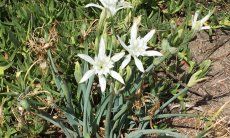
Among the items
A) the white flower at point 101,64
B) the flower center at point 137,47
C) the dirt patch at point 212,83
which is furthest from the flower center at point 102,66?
the dirt patch at point 212,83

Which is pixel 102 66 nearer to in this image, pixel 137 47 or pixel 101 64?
pixel 101 64

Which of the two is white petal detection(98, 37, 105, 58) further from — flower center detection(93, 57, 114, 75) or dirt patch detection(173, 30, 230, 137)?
dirt patch detection(173, 30, 230, 137)

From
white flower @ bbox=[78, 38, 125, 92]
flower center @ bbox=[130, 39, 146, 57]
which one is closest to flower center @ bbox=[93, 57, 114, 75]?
white flower @ bbox=[78, 38, 125, 92]

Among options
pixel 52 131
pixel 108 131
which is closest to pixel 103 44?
pixel 108 131

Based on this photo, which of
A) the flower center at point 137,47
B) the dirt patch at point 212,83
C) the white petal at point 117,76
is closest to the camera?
the white petal at point 117,76

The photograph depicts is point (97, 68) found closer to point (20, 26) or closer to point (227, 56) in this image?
point (20, 26)

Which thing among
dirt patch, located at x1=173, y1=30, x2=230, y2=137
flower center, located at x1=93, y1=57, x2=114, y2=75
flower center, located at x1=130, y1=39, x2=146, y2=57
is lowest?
dirt patch, located at x1=173, y1=30, x2=230, y2=137

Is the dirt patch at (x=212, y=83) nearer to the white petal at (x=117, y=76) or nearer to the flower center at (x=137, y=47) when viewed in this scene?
the flower center at (x=137, y=47)
